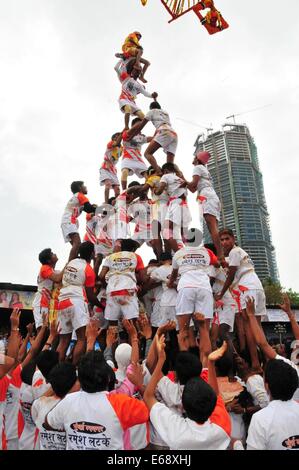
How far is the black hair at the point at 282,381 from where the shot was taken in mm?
2773

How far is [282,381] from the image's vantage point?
2785 mm

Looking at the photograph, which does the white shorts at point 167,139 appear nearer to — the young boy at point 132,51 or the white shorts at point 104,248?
the white shorts at point 104,248

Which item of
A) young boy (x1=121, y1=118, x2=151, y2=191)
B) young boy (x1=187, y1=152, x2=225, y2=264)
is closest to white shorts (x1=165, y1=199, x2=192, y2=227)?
young boy (x1=187, y1=152, x2=225, y2=264)

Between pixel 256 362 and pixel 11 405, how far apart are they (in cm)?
385

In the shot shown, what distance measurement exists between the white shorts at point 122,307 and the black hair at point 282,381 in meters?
4.24

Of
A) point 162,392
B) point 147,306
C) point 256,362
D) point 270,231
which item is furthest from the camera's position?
point 270,231

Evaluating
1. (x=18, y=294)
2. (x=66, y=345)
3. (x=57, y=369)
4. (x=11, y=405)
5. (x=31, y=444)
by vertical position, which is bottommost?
(x=31, y=444)

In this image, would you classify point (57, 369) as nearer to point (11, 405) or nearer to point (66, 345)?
point (11, 405)

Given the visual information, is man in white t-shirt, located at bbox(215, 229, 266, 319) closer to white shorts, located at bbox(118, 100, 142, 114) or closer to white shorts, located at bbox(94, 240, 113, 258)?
white shorts, located at bbox(94, 240, 113, 258)

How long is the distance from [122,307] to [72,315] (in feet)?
3.14

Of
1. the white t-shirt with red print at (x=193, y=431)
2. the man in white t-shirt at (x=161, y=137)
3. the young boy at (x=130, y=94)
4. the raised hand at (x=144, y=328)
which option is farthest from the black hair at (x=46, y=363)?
the young boy at (x=130, y=94)

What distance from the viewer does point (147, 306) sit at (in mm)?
8625

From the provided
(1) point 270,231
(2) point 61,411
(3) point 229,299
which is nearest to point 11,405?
(2) point 61,411

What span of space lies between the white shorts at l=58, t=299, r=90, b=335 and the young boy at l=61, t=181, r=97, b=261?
120 inches
